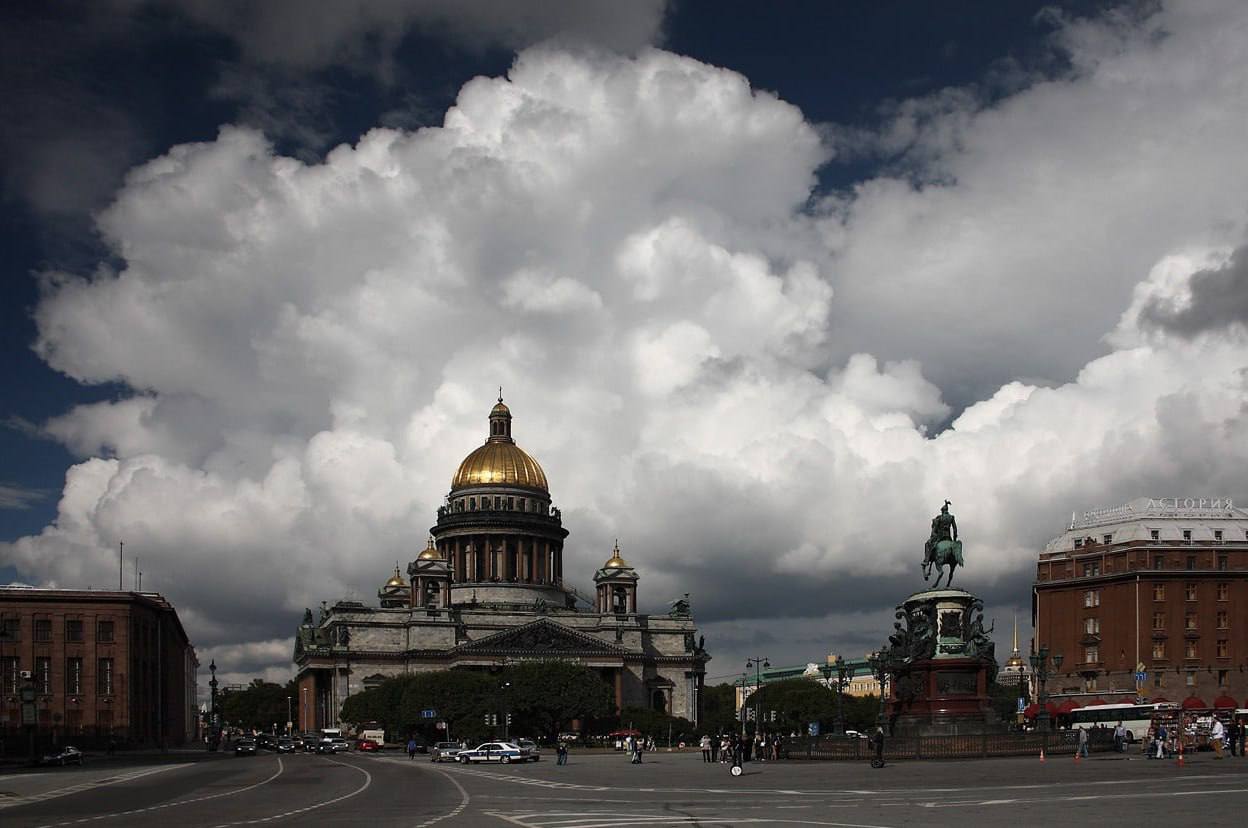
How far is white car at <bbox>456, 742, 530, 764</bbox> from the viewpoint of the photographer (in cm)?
8638

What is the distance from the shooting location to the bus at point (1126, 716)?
323 ft

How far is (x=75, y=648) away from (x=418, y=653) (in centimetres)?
5405

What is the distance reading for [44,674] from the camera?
11875 cm

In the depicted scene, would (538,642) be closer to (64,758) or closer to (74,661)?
(74,661)

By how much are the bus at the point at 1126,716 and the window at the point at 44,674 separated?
262ft

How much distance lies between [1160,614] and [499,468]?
86390mm

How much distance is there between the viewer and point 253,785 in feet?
178

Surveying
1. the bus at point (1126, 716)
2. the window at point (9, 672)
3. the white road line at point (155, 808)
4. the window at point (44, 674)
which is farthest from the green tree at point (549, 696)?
the white road line at point (155, 808)

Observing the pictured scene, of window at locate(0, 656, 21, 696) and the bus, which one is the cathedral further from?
the bus

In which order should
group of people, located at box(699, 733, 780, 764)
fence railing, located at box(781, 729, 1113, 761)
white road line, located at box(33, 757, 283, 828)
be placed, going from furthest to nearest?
group of people, located at box(699, 733, 780, 764) → fence railing, located at box(781, 729, 1113, 761) → white road line, located at box(33, 757, 283, 828)

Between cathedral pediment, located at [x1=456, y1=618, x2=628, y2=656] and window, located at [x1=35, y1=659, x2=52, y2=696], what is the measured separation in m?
56.4

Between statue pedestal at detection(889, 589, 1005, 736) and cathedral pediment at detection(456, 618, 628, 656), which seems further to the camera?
cathedral pediment at detection(456, 618, 628, 656)

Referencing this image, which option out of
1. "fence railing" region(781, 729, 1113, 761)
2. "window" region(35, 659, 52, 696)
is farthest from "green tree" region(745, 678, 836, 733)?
"fence railing" region(781, 729, 1113, 761)

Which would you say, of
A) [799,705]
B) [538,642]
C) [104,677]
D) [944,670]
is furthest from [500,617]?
[944,670]
